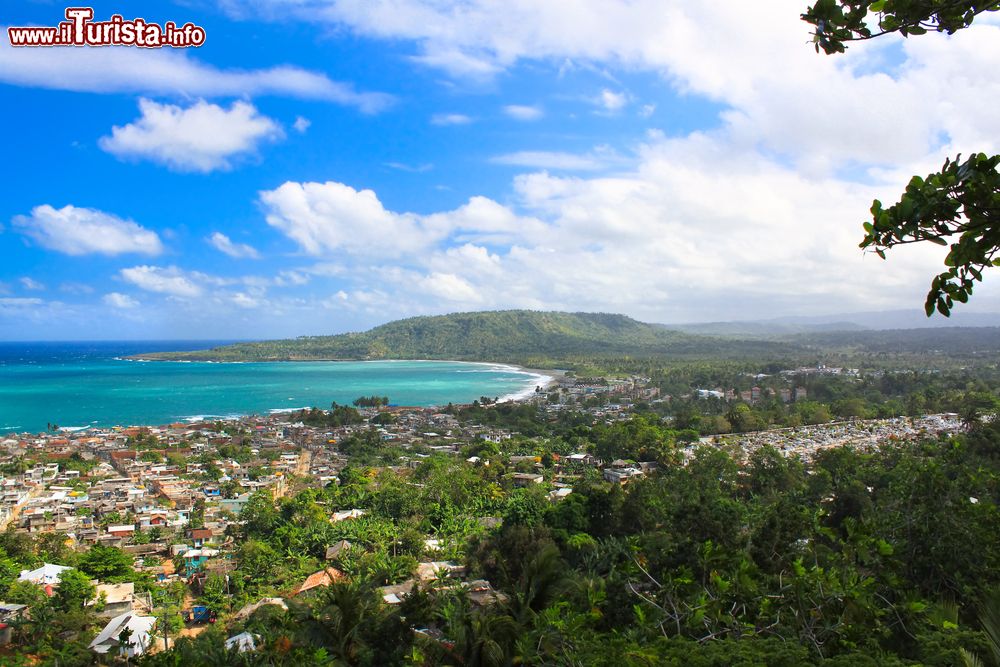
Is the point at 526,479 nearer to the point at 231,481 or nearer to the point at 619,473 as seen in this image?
the point at 619,473

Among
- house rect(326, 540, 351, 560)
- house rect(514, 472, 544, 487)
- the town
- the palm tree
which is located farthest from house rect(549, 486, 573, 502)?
the palm tree

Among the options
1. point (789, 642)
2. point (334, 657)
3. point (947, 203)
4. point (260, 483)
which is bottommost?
point (260, 483)

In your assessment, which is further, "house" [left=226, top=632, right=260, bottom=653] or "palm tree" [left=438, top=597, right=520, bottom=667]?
"house" [left=226, top=632, right=260, bottom=653]

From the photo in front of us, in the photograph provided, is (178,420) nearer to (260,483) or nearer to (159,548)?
(260,483)

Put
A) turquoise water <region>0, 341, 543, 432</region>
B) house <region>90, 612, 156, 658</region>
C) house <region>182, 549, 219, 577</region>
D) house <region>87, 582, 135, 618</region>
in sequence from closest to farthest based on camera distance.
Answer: house <region>90, 612, 156, 658</region>, house <region>87, 582, 135, 618</region>, house <region>182, 549, 219, 577</region>, turquoise water <region>0, 341, 543, 432</region>

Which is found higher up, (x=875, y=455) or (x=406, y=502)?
(x=875, y=455)

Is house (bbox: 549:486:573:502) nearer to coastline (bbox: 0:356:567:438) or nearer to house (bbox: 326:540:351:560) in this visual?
house (bbox: 326:540:351:560)

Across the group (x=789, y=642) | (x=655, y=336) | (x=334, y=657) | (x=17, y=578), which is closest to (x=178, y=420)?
(x=17, y=578)

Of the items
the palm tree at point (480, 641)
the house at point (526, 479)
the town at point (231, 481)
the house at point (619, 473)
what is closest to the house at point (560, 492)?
the town at point (231, 481)
